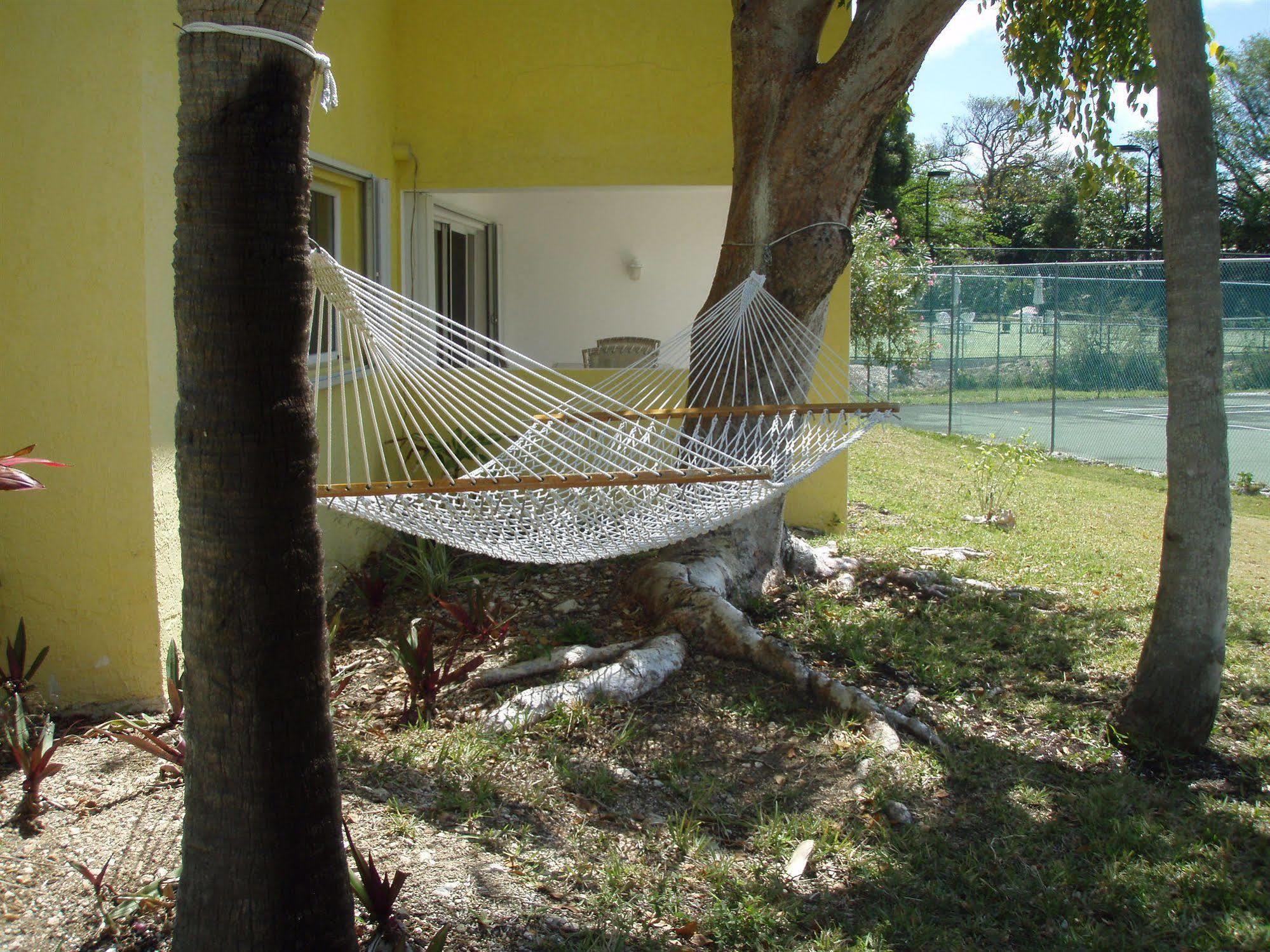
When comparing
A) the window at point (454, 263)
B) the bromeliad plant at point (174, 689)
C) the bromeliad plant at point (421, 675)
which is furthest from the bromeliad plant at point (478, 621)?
the window at point (454, 263)

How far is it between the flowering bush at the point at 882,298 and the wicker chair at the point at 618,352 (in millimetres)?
4643

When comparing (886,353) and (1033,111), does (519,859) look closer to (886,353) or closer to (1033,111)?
(1033,111)

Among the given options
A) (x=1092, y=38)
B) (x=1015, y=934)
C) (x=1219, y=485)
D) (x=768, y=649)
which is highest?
(x=1092, y=38)

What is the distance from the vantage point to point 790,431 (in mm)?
3709

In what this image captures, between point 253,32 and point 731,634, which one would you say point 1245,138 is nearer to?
point 731,634

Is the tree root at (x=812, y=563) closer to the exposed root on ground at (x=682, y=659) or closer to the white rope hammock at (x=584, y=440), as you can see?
the exposed root on ground at (x=682, y=659)

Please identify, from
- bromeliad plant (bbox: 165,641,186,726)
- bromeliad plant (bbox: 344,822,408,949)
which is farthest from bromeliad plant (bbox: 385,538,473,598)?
bromeliad plant (bbox: 344,822,408,949)

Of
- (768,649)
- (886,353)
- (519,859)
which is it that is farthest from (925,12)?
(886,353)

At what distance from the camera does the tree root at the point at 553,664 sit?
3.27 metres

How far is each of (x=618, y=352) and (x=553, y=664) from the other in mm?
2806

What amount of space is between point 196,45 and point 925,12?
2772mm

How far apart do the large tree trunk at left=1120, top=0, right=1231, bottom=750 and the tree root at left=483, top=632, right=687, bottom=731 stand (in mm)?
1429

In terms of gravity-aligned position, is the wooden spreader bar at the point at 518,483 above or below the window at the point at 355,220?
below

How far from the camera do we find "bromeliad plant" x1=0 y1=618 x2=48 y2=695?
280 centimetres
